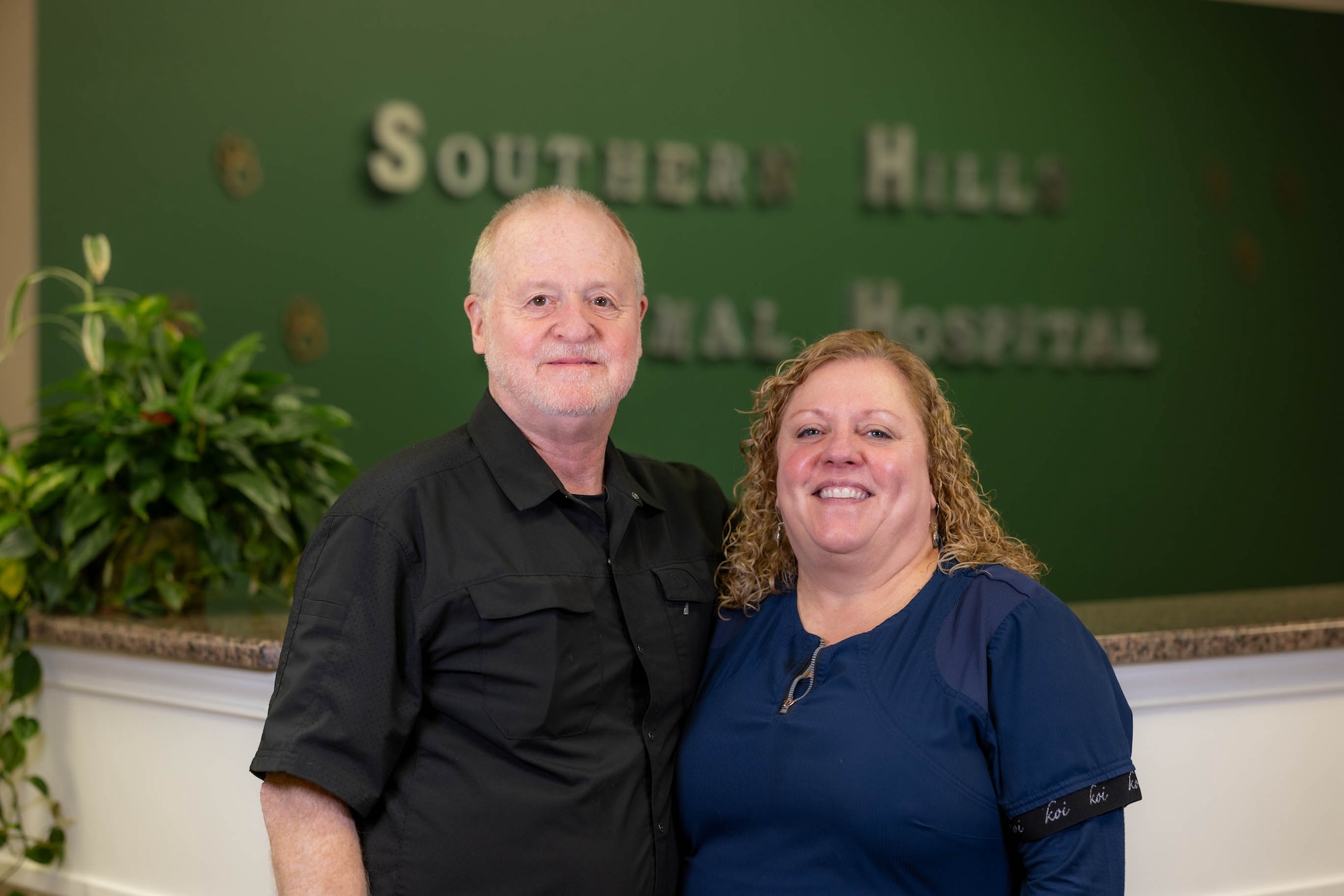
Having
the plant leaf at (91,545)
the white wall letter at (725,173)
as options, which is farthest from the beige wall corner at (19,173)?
the white wall letter at (725,173)

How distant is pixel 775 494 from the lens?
1946 mm

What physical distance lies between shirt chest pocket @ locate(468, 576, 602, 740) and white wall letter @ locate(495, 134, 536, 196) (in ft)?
9.45

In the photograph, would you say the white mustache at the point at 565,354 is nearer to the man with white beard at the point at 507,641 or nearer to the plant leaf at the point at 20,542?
the man with white beard at the point at 507,641

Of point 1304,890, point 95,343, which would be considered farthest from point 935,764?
point 95,343

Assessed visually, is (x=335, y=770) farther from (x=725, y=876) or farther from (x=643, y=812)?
(x=725, y=876)

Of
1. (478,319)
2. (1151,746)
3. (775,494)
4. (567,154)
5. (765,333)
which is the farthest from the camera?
(765,333)

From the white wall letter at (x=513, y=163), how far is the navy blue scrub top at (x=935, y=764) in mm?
2969

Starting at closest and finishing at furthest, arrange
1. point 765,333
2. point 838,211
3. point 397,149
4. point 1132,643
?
point 1132,643 → point 397,149 → point 765,333 → point 838,211

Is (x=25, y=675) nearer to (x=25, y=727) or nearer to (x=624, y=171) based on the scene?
(x=25, y=727)

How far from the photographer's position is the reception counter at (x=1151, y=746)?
7.07 ft

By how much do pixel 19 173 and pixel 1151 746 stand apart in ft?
11.8

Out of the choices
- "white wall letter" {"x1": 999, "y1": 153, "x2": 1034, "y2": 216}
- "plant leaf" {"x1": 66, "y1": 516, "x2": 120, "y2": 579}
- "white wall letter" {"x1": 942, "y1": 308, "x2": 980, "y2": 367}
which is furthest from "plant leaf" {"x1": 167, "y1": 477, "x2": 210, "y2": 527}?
"white wall letter" {"x1": 999, "y1": 153, "x2": 1034, "y2": 216}

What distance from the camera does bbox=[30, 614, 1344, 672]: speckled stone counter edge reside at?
2.06m

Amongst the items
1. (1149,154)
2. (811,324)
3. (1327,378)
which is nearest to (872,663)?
(811,324)
